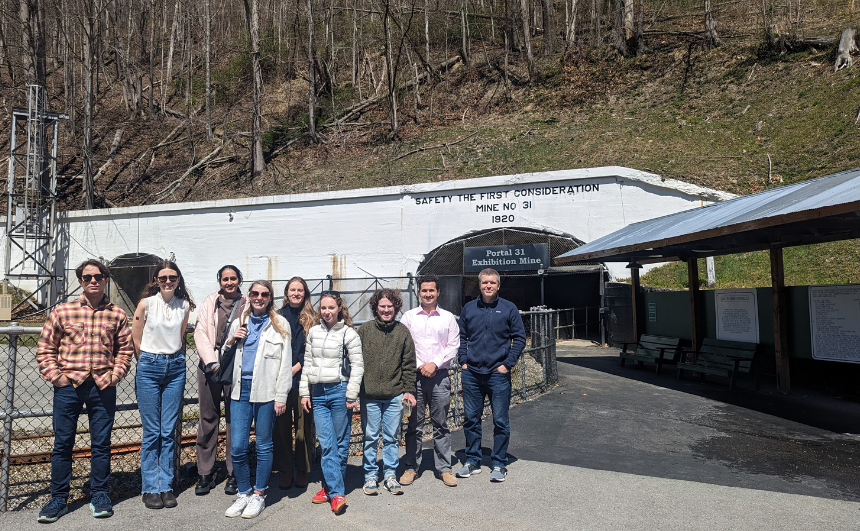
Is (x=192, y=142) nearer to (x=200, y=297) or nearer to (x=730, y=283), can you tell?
(x=200, y=297)

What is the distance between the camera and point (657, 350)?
40.5 ft

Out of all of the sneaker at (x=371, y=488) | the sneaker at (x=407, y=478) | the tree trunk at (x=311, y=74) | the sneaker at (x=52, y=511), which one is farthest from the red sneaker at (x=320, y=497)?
the tree trunk at (x=311, y=74)

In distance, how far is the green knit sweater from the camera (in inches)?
202

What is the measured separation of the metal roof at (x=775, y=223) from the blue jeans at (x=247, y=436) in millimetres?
5956

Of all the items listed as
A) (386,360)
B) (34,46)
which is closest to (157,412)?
(386,360)

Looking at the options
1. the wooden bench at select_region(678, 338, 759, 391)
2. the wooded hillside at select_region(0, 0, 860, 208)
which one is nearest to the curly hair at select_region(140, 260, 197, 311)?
the wooden bench at select_region(678, 338, 759, 391)

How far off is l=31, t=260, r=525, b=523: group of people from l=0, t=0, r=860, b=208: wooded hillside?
16909 mm

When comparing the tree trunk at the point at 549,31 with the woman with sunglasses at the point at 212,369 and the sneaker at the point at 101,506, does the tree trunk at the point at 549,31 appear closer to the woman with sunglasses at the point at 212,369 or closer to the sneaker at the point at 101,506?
the woman with sunglasses at the point at 212,369

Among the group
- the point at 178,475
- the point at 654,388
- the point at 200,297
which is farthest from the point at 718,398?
the point at 200,297

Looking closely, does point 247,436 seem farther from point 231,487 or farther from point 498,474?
point 498,474

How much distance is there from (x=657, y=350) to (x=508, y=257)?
813 cm

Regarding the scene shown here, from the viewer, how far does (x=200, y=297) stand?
77.8ft

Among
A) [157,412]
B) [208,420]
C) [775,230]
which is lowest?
[208,420]

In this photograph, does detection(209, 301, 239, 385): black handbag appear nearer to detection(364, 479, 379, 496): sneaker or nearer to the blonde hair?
the blonde hair
